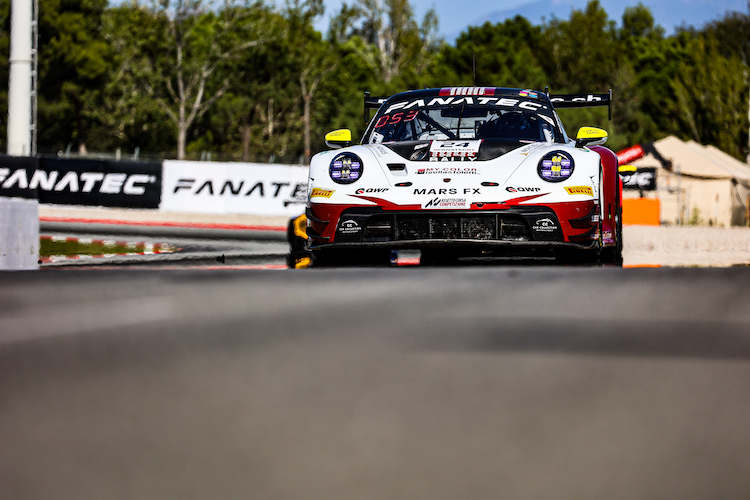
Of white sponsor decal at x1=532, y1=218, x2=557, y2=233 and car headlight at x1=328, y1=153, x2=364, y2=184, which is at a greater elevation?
car headlight at x1=328, y1=153, x2=364, y2=184

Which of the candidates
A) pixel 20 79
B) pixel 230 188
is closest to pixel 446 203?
pixel 230 188

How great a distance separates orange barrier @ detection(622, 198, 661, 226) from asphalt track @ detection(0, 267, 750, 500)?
19.3 metres

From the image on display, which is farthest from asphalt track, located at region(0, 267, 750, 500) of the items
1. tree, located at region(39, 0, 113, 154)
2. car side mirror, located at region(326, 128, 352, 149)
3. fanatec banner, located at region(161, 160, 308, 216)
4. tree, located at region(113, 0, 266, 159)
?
tree, located at region(39, 0, 113, 154)

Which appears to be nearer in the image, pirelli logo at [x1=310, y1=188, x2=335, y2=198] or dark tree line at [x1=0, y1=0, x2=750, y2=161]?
pirelli logo at [x1=310, y1=188, x2=335, y2=198]

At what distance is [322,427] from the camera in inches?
92.5

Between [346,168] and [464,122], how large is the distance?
1471mm

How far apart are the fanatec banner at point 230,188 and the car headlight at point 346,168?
13102 millimetres

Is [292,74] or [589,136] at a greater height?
[292,74]

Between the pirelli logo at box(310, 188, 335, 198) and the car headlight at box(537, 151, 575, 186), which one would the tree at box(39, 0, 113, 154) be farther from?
the car headlight at box(537, 151, 575, 186)

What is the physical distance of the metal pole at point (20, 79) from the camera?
19.5 meters

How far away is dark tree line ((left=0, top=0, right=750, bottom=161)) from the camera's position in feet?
148

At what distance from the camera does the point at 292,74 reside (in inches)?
2130

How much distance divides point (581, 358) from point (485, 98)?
3.79 m

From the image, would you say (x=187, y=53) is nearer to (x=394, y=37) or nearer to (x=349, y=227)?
(x=394, y=37)
